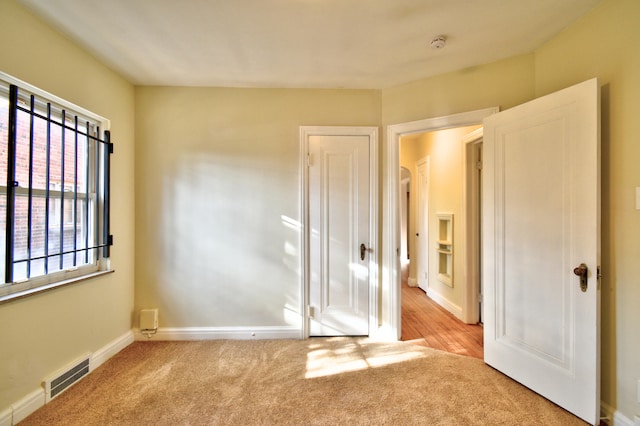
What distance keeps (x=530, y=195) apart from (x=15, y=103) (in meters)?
3.33

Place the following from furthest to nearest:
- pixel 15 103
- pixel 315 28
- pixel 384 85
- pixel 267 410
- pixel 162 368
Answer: pixel 384 85
pixel 162 368
pixel 315 28
pixel 267 410
pixel 15 103

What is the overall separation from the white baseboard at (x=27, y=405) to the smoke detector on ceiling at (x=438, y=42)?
3556 millimetres

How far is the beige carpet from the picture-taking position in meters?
1.73

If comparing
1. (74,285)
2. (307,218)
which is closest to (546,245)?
(307,218)

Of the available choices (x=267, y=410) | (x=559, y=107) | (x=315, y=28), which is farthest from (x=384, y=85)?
(x=267, y=410)

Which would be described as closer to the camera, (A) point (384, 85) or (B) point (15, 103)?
(B) point (15, 103)

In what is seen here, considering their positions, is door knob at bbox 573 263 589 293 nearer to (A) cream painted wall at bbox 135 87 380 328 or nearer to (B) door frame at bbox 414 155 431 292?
(A) cream painted wall at bbox 135 87 380 328

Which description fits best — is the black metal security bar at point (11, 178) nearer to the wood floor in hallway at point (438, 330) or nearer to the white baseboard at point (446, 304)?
the wood floor in hallway at point (438, 330)

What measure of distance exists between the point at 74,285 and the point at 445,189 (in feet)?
13.2

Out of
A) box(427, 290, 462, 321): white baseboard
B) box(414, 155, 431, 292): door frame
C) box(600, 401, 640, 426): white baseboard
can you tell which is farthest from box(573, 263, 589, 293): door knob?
box(414, 155, 431, 292): door frame

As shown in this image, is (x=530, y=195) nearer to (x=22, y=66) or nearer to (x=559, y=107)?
(x=559, y=107)

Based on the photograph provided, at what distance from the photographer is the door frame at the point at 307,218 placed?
110 inches

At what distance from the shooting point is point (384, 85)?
276 centimetres

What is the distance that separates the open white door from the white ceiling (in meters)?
0.54
